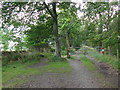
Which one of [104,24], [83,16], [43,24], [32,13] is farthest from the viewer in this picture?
[43,24]

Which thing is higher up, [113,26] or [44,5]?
[44,5]

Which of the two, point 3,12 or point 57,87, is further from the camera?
point 3,12

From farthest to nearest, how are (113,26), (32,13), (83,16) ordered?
1. (32,13)
2. (83,16)
3. (113,26)

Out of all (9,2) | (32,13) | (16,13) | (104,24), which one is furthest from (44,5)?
(104,24)

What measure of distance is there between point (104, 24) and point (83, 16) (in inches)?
79.2

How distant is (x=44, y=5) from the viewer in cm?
1008

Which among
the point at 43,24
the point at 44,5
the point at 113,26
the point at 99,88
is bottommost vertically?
the point at 99,88

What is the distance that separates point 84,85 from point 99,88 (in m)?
0.54

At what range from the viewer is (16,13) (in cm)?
911

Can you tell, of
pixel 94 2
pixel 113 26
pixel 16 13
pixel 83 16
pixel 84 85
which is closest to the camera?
pixel 84 85

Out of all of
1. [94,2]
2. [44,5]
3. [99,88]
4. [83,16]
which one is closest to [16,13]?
[44,5]

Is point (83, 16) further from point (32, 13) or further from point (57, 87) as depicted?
point (57, 87)

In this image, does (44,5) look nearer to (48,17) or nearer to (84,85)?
(48,17)

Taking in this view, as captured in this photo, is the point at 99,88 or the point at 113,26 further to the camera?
the point at 113,26
